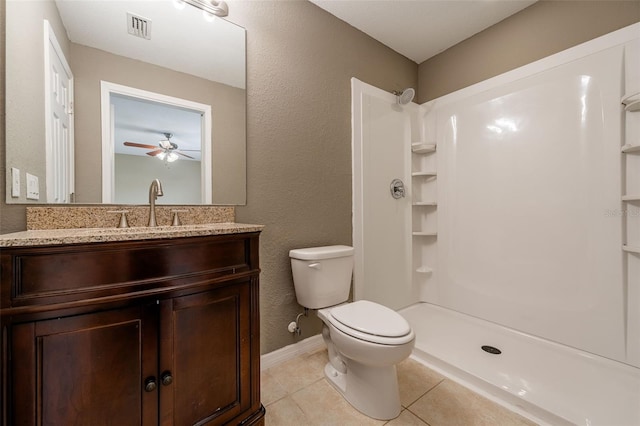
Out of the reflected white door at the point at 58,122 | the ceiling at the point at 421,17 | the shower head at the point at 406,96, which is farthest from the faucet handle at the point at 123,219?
the shower head at the point at 406,96

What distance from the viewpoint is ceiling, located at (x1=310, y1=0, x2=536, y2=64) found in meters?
1.83

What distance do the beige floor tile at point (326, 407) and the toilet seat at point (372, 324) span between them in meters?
0.40

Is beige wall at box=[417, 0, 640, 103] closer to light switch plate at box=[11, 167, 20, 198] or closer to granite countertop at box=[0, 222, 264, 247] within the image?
granite countertop at box=[0, 222, 264, 247]

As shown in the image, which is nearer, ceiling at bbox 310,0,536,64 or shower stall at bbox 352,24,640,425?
shower stall at bbox 352,24,640,425

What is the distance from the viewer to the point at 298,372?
1576 mm

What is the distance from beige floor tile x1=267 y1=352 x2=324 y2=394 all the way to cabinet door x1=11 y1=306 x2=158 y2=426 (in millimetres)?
758

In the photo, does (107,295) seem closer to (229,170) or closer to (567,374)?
(229,170)

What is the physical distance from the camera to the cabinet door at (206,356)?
0.91m

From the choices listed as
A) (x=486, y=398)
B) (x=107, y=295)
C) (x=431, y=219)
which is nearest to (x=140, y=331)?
(x=107, y=295)

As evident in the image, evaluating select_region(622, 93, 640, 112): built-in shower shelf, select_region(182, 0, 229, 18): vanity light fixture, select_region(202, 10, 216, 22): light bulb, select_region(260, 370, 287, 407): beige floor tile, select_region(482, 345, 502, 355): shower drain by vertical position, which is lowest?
select_region(260, 370, 287, 407): beige floor tile

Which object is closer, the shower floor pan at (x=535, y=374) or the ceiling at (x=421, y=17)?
the shower floor pan at (x=535, y=374)

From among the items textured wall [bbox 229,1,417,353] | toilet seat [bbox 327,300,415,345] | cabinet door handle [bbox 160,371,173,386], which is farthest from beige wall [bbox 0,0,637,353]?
cabinet door handle [bbox 160,371,173,386]

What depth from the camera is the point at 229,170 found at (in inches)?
58.1

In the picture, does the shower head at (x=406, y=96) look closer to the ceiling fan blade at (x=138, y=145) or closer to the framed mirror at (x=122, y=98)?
the framed mirror at (x=122, y=98)
